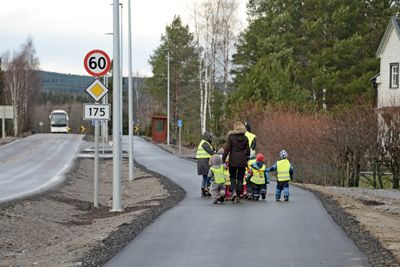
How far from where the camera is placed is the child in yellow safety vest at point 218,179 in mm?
16734

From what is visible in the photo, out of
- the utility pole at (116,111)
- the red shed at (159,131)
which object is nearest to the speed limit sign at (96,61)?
the utility pole at (116,111)

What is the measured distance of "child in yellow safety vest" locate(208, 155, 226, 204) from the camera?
1673cm

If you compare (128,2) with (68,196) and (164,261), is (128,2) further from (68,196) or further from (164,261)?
(164,261)

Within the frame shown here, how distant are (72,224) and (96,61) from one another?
3.89m

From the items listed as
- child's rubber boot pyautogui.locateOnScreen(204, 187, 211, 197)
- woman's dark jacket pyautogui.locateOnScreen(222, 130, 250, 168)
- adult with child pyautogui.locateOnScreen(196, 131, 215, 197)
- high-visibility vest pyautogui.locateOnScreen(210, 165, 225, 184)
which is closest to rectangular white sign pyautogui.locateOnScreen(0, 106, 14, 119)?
child's rubber boot pyautogui.locateOnScreen(204, 187, 211, 197)

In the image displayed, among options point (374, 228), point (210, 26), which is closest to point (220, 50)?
point (210, 26)

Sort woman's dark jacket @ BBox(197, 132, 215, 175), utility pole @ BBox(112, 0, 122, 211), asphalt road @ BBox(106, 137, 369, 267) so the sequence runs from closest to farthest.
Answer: asphalt road @ BBox(106, 137, 369, 267) → utility pole @ BBox(112, 0, 122, 211) → woman's dark jacket @ BBox(197, 132, 215, 175)

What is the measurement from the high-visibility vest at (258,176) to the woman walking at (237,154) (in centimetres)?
→ 63

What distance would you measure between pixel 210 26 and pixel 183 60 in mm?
15331

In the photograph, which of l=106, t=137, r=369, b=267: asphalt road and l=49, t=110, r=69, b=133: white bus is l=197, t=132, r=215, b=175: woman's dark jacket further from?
l=49, t=110, r=69, b=133: white bus

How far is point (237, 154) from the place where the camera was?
1639 centimetres

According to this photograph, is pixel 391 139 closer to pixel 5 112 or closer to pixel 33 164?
pixel 33 164

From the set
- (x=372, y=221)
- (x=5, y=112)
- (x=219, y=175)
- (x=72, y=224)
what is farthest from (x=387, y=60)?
(x=5, y=112)

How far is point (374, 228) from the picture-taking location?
12.8 meters
